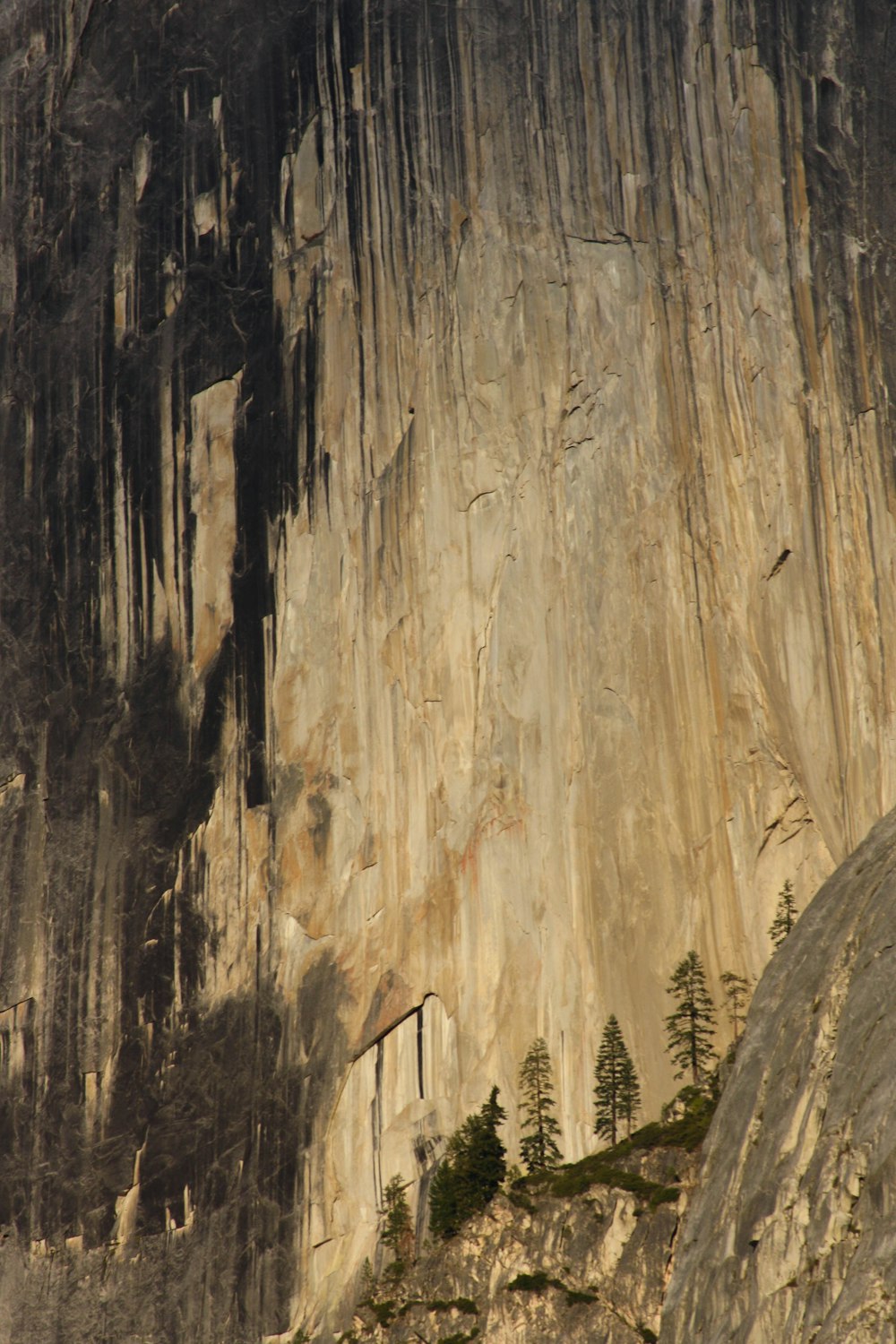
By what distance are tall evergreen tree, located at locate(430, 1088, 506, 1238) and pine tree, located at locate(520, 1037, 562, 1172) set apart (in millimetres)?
616

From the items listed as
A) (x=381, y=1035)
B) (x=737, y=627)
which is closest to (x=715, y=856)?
(x=737, y=627)

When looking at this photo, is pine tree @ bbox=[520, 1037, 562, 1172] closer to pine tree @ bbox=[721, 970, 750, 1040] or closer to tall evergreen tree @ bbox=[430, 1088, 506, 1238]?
tall evergreen tree @ bbox=[430, 1088, 506, 1238]

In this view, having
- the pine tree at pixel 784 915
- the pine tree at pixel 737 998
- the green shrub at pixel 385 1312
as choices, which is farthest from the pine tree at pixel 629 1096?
the green shrub at pixel 385 1312

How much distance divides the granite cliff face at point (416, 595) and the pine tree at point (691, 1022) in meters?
0.63

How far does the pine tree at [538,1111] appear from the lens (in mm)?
44094

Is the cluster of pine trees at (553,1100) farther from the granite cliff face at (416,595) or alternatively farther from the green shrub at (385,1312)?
the green shrub at (385,1312)

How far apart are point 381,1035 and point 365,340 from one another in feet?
58.4

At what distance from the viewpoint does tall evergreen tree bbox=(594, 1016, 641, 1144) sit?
44.2m

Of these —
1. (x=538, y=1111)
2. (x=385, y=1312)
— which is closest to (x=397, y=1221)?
(x=385, y=1312)

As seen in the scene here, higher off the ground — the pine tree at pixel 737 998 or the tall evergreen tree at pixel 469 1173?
the pine tree at pixel 737 998

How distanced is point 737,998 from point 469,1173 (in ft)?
23.9

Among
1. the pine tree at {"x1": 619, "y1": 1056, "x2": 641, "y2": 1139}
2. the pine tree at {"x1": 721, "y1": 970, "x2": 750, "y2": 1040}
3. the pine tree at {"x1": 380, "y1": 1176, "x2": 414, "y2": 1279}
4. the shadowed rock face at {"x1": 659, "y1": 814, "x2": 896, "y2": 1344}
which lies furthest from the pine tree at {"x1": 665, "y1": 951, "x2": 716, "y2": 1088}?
the shadowed rock face at {"x1": 659, "y1": 814, "x2": 896, "y2": 1344}

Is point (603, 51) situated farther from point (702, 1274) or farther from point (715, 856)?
point (702, 1274)

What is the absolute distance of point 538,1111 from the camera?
44.8m
